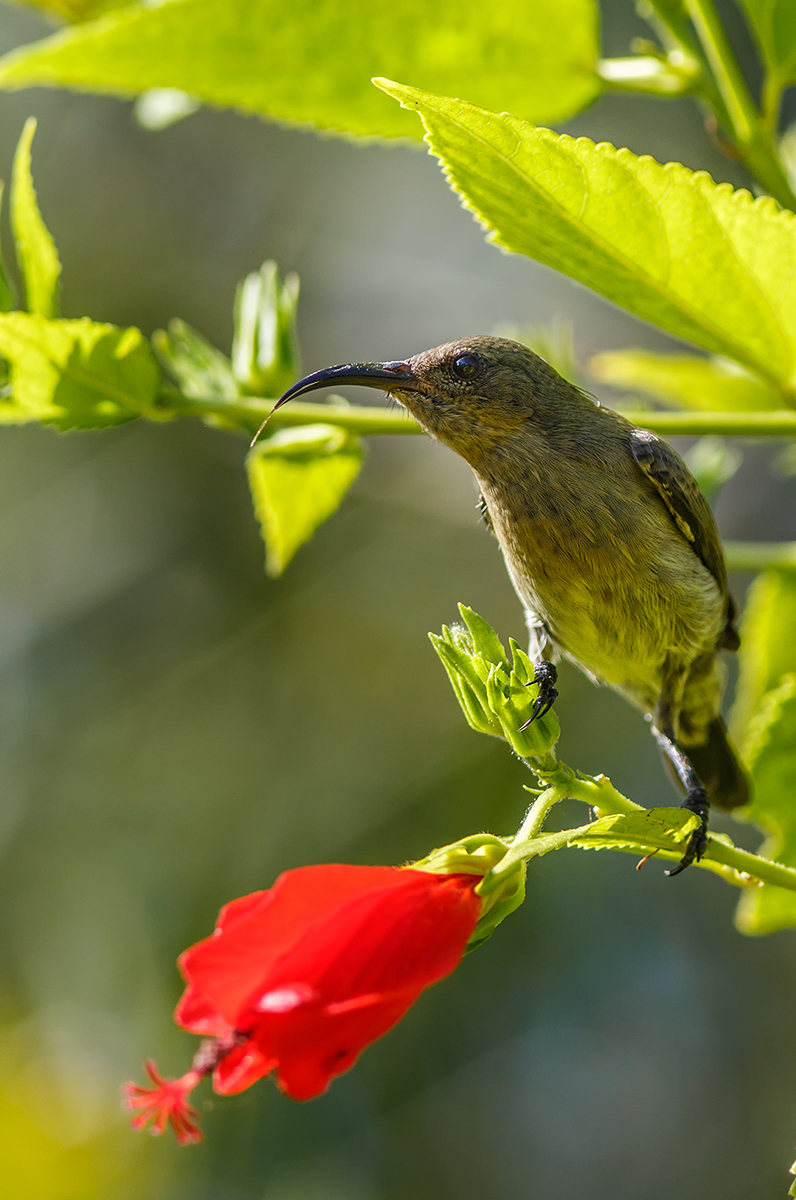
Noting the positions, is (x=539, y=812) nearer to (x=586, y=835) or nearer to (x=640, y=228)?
(x=586, y=835)

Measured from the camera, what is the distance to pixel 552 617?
2844mm

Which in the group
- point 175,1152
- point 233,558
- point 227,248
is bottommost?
point 175,1152

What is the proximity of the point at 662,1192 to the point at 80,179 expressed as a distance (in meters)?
7.65

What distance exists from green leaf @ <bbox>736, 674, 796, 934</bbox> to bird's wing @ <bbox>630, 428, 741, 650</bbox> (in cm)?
58

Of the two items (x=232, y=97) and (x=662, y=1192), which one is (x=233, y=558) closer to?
(x=662, y=1192)

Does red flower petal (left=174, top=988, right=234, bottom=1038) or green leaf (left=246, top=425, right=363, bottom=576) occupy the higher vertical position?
green leaf (left=246, top=425, right=363, bottom=576)

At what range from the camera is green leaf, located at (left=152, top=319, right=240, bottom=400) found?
7.63 ft

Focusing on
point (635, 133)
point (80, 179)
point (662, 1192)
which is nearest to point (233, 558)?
point (80, 179)

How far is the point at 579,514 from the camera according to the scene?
2.71m

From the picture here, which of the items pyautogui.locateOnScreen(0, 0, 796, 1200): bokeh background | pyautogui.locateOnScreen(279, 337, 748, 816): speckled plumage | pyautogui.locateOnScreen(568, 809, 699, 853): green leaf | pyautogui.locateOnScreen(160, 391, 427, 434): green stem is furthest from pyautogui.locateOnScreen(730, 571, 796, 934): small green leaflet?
pyautogui.locateOnScreen(0, 0, 796, 1200): bokeh background

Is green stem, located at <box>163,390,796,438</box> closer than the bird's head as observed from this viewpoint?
Yes

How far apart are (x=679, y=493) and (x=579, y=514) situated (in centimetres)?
31

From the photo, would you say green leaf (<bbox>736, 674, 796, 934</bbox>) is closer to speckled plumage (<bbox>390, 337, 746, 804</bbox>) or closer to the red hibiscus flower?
speckled plumage (<bbox>390, 337, 746, 804</bbox>)

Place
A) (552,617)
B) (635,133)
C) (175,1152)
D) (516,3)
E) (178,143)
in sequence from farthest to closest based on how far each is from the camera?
(178,143), (635,133), (175,1152), (552,617), (516,3)
